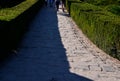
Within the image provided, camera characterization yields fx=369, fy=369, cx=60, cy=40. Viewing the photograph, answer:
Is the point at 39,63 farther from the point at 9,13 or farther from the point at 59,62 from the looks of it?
the point at 9,13

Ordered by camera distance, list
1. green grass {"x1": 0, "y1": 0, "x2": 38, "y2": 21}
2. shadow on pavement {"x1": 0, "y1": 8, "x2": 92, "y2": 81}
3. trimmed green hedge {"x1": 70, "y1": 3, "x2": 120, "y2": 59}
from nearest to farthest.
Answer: shadow on pavement {"x1": 0, "y1": 8, "x2": 92, "y2": 81}
trimmed green hedge {"x1": 70, "y1": 3, "x2": 120, "y2": 59}
green grass {"x1": 0, "y1": 0, "x2": 38, "y2": 21}

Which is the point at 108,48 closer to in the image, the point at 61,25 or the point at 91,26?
the point at 91,26

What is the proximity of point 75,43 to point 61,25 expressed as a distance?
18.4 ft

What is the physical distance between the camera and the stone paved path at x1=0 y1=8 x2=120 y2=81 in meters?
8.40

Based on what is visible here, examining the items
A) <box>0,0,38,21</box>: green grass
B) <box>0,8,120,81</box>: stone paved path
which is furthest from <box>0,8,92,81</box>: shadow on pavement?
<box>0,0,38,21</box>: green grass

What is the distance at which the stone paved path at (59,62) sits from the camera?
840cm

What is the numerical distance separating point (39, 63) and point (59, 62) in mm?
565

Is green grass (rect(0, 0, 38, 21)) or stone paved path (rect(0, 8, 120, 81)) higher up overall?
green grass (rect(0, 0, 38, 21))

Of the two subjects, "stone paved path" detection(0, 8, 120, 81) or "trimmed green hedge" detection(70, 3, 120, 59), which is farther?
"trimmed green hedge" detection(70, 3, 120, 59)

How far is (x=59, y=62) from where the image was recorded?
9836mm

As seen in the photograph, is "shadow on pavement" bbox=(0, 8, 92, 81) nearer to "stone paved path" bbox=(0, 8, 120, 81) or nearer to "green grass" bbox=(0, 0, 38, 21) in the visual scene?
"stone paved path" bbox=(0, 8, 120, 81)

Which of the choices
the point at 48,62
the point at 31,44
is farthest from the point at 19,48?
the point at 48,62

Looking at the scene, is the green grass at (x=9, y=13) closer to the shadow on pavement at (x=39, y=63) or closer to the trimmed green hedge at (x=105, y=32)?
the shadow on pavement at (x=39, y=63)

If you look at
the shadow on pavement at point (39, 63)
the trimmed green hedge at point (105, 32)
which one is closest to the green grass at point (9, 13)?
the shadow on pavement at point (39, 63)
